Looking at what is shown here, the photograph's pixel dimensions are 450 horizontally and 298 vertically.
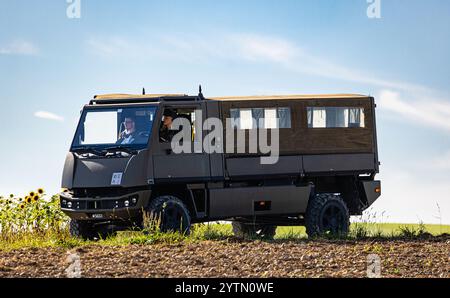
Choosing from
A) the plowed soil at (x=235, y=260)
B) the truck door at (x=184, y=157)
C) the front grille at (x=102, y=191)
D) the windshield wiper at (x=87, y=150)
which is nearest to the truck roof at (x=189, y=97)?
the truck door at (x=184, y=157)

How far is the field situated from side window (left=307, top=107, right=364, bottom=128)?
243 cm

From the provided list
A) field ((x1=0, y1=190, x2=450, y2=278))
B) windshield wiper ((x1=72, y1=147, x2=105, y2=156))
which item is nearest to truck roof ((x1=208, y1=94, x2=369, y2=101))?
windshield wiper ((x1=72, y1=147, x2=105, y2=156))

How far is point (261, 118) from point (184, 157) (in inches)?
75.6

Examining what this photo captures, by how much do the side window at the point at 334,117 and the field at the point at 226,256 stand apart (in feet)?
7.97

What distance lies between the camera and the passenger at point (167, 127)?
16281 millimetres

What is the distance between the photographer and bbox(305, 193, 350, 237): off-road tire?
17.6 meters

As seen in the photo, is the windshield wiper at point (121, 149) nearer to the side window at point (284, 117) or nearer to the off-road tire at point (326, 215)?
the side window at point (284, 117)

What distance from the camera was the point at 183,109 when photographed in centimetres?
1650

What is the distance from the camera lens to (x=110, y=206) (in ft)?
52.1

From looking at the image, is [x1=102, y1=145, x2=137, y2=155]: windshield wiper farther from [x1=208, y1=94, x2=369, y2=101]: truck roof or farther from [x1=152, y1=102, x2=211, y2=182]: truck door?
[x1=208, y1=94, x2=369, y2=101]: truck roof

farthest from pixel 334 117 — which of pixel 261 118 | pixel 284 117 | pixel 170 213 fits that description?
pixel 170 213
